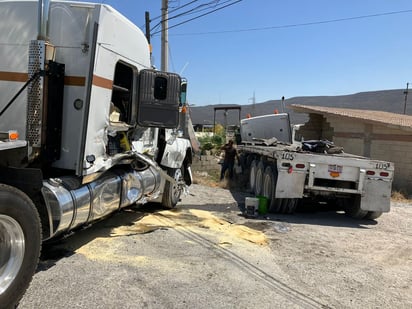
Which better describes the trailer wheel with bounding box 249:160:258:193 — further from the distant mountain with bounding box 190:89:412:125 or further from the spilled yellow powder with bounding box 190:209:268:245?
the distant mountain with bounding box 190:89:412:125

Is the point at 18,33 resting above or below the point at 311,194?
above

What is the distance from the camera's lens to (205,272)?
17.7ft

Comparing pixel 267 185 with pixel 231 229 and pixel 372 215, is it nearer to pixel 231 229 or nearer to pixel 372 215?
pixel 372 215

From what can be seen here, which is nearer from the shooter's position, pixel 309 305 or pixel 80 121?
pixel 309 305

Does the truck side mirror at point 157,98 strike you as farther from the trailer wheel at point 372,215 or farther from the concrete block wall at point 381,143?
the concrete block wall at point 381,143

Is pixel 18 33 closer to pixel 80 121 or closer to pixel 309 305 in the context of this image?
pixel 80 121

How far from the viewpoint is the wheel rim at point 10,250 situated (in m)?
3.72

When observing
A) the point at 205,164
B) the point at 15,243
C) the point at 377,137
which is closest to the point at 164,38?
the point at 205,164

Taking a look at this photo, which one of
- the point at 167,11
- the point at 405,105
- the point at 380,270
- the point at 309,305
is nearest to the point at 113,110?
the point at 309,305

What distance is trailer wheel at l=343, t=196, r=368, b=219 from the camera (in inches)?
397

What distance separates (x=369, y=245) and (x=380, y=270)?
5.15 ft

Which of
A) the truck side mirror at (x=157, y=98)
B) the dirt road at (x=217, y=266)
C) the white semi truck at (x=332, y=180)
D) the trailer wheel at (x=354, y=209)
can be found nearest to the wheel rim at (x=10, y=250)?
the dirt road at (x=217, y=266)

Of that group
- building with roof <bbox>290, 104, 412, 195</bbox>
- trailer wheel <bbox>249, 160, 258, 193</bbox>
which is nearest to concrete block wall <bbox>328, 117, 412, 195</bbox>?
building with roof <bbox>290, 104, 412, 195</bbox>

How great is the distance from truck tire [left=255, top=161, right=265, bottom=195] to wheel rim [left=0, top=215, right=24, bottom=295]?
836cm
